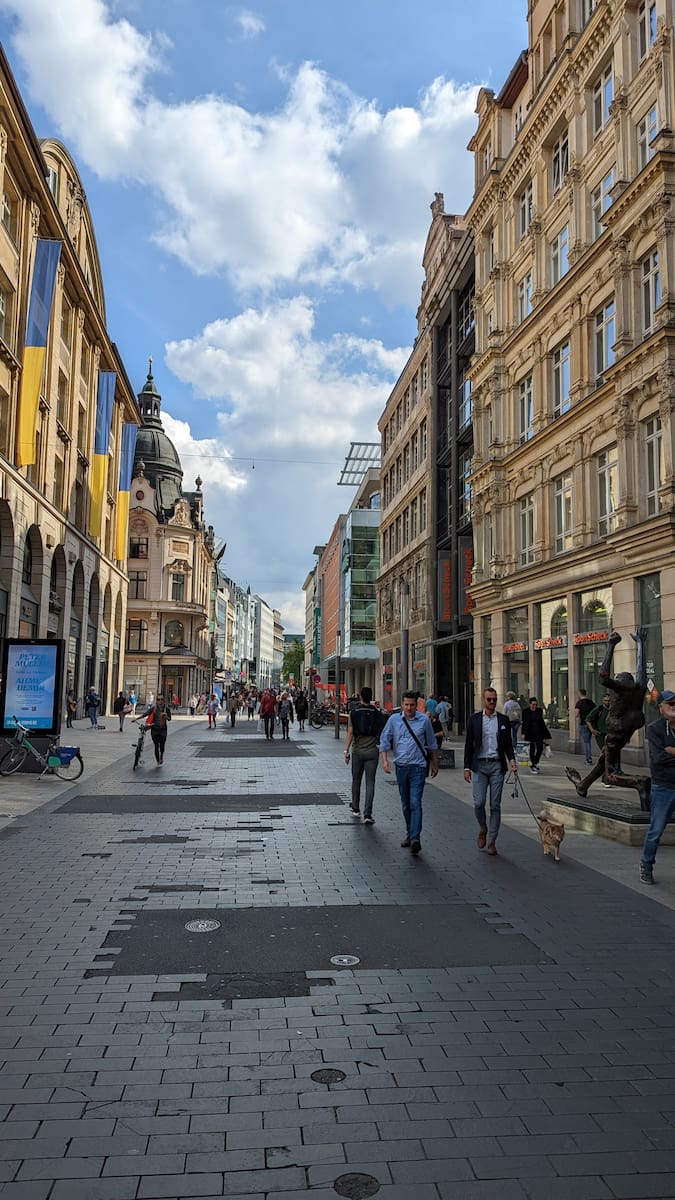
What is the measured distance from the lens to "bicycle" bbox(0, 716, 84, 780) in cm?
1655

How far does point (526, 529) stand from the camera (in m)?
30.2

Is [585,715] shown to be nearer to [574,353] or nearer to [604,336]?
[604,336]

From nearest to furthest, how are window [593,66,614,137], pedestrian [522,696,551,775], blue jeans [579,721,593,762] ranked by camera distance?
pedestrian [522,696,551,775] < blue jeans [579,721,593,762] < window [593,66,614,137]

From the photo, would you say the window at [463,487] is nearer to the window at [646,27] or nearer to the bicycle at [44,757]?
the window at [646,27]

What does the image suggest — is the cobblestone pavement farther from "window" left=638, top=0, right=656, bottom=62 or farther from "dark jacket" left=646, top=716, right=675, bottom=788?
"window" left=638, top=0, right=656, bottom=62

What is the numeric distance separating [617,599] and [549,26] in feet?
65.8

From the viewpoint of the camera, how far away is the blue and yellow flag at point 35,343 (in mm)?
28688

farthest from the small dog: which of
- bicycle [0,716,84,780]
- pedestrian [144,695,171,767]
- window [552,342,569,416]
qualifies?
window [552,342,569,416]

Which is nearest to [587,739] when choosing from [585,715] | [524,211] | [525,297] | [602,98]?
[585,715]

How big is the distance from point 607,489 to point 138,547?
6058 cm

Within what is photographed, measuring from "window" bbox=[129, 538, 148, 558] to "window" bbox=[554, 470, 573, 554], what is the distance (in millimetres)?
56394

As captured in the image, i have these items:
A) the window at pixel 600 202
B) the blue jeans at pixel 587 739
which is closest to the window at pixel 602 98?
the window at pixel 600 202

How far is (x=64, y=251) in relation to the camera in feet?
122

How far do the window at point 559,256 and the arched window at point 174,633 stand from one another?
5577 centimetres
